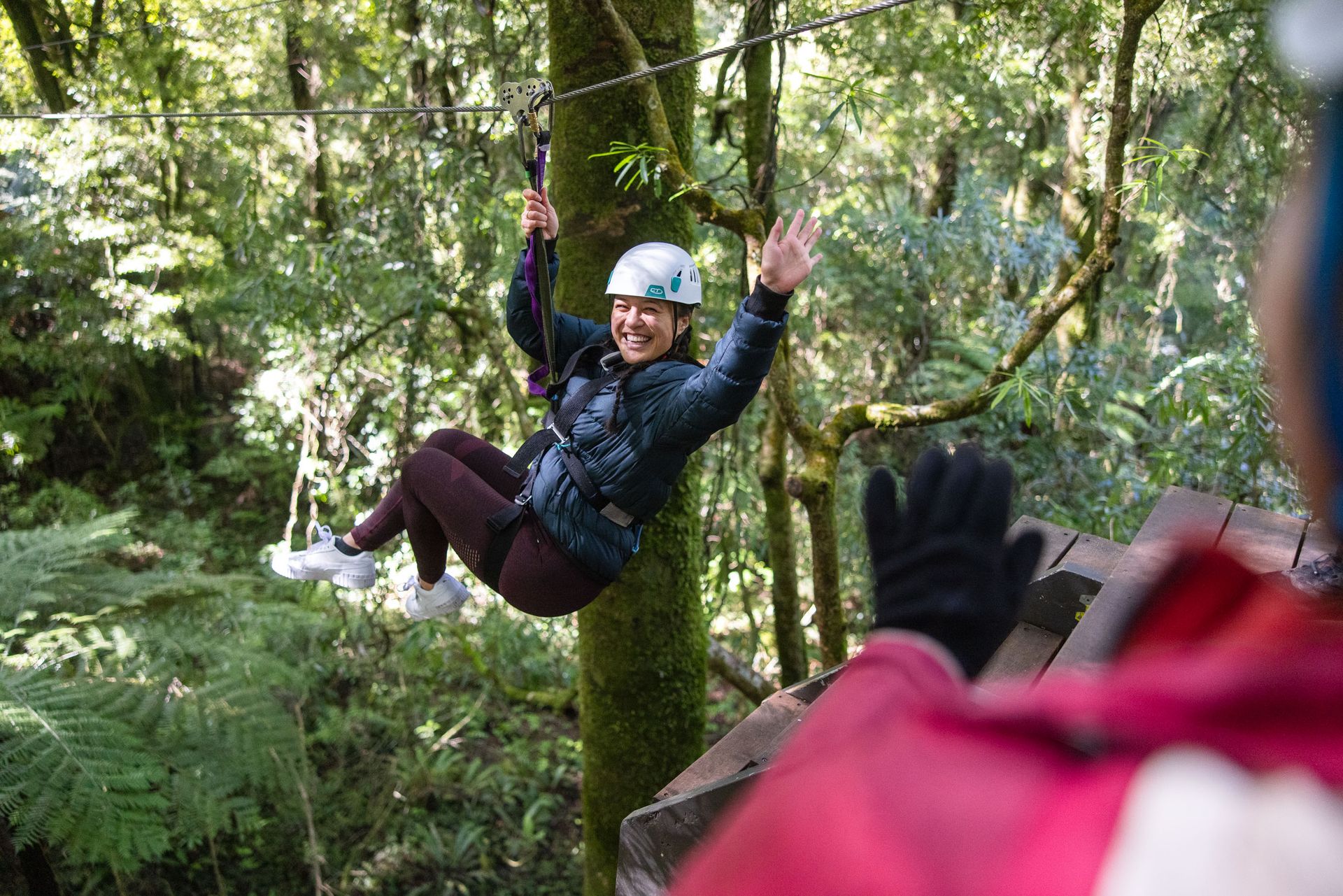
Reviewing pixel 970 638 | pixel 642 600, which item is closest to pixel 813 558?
pixel 642 600

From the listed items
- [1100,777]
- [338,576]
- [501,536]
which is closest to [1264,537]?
[501,536]

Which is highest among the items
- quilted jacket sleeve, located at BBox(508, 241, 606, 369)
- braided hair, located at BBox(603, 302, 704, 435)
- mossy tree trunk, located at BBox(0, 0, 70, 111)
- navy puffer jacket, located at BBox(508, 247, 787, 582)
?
mossy tree trunk, located at BBox(0, 0, 70, 111)

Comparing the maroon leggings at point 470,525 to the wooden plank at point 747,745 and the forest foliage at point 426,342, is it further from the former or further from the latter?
the forest foliage at point 426,342

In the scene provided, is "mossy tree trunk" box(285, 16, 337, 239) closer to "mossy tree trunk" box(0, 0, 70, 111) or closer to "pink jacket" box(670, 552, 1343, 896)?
"mossy tree trunk" box(0, 0, 70, 111)

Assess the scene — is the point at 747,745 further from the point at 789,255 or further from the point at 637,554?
the point at 789,255

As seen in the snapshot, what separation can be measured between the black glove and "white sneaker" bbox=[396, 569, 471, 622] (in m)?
2.46

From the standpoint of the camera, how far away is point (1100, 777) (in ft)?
1.92

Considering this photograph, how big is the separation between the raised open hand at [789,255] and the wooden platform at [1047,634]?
32.6 inches

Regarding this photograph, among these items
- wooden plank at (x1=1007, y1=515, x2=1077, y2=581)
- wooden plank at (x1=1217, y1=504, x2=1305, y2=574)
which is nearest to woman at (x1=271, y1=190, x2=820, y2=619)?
wooden plank at (x1=1007, y1=515, x2=1077, y2=581)

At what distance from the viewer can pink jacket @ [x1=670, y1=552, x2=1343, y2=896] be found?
527mm

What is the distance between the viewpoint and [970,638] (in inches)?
32.4

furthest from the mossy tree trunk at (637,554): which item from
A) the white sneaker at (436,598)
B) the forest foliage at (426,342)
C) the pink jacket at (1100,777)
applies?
the pink jacket at (1100,777)

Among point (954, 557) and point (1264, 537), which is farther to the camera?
point (1264, 537)

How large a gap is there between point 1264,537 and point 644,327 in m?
1.97
